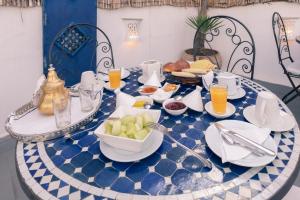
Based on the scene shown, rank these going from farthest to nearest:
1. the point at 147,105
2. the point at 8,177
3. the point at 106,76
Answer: the point at 8,177
the point at 106,76
the point at 147,105

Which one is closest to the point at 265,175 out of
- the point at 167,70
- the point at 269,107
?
the point at 269,107

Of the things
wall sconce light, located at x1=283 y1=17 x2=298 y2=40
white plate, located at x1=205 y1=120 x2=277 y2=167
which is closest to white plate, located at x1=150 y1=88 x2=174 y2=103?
white plate, located at x1=205 y1=120 x2=277 y2=167

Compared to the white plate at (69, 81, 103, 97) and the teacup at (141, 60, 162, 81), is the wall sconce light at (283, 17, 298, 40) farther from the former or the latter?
the white plate at (69, 81, 103, 97)

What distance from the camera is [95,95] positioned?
136 cm

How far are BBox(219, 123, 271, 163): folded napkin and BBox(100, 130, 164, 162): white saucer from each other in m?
0.24

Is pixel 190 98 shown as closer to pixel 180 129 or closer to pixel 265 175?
pixel 180 129

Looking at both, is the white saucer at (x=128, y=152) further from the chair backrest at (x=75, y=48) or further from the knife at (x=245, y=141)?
the chair backrest at (x=75, y=48)

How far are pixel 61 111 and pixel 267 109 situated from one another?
0.87m

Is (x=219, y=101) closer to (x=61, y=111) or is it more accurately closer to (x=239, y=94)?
(x=239, y=94)

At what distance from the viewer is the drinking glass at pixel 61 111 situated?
43.6 inches

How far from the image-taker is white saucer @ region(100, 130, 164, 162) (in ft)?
3.03

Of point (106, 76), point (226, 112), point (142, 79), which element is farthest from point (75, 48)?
point (226, 112)

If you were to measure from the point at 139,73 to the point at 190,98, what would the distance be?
2.11 ft

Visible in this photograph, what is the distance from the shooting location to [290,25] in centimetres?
326
